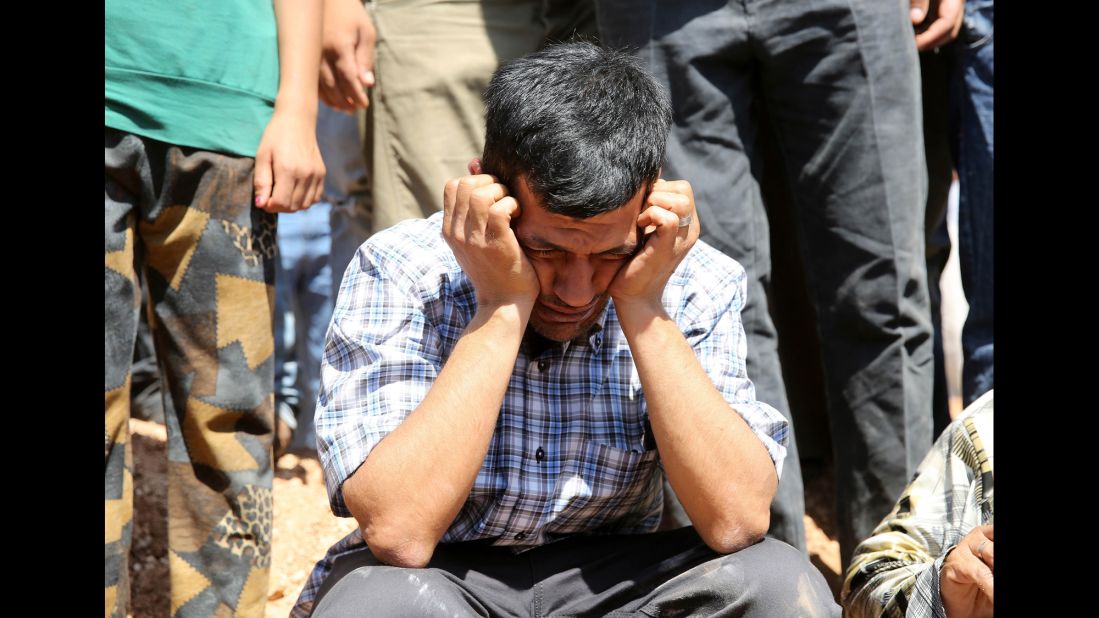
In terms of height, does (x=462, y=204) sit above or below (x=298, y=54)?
below

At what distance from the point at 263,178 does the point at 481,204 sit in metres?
0.84

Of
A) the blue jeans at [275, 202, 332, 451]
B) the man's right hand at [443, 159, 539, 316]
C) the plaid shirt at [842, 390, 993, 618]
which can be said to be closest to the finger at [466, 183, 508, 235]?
the man's right hand at [443, 159, 539, 316]

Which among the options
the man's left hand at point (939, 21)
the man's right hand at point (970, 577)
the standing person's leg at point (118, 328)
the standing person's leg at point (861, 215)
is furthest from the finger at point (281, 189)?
the man's left hand at point (939, 21)

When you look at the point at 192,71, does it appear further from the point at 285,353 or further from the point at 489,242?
the point at 285,353

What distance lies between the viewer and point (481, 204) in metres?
2.37

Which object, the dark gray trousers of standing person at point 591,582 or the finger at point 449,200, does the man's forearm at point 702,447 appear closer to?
the dark gray trousers of standing person at point 591,582

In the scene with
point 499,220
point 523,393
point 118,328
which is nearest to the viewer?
point 499,220

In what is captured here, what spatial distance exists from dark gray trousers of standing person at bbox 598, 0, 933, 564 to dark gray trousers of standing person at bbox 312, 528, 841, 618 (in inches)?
37.1

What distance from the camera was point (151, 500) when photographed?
379 cm

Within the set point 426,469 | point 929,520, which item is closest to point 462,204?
point 426,469

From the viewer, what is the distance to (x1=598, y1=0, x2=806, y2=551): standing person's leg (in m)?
3.32

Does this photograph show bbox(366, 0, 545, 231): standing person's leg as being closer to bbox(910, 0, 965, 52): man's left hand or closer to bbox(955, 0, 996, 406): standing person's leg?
bbox(910, 0, 965, 52): man's left hand

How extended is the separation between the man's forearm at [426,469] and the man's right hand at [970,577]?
0.91 m
